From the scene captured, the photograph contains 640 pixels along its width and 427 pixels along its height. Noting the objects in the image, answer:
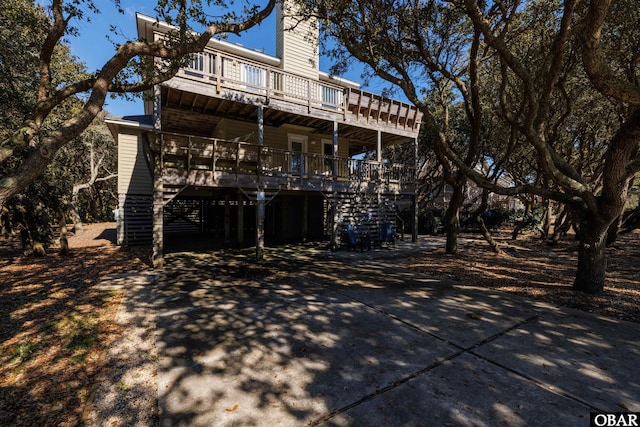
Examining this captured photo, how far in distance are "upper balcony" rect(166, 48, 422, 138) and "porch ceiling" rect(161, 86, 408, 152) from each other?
0.33 m

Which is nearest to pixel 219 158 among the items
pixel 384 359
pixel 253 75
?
pixel 253 75

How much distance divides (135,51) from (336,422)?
669cm

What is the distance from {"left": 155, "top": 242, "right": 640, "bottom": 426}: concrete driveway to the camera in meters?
2.67

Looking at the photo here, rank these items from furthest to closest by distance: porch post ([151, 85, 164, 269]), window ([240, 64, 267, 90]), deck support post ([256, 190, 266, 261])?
1. window ([240, 64, 267, 90])
2. deck support post ([256, 190, 266, 261])
3. porch post ([151, 85, 164, 269])

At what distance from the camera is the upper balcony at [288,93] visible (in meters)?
9.56

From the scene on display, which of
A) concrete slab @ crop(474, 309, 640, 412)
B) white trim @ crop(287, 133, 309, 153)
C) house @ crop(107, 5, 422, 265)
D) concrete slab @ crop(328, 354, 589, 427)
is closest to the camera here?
concrete slab @ crop(328, 354, 589, 427)

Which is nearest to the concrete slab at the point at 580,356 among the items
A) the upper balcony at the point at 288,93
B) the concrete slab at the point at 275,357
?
the concrete slab at the point at 275,357

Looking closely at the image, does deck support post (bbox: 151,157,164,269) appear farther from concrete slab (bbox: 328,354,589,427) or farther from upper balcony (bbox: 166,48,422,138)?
concrete slab (bbox: 328,354,589,427)

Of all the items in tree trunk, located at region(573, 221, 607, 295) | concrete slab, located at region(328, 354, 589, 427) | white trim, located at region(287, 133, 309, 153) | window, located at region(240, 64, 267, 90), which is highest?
window, located at region(240, 64, 267, 90)

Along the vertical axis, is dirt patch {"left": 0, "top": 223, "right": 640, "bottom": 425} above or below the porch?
below

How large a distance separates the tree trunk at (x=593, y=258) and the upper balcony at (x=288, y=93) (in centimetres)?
930

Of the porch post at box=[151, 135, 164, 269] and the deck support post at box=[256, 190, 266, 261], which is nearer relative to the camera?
the porch post at box=[151, 135, 164, 269]

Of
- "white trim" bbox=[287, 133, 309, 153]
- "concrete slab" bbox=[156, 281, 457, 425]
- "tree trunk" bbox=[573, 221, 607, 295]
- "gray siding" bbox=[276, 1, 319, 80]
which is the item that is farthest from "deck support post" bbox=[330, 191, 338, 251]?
"tree trunk" bbox=[573, 221, 607, 295]

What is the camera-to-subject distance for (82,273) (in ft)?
25.2
